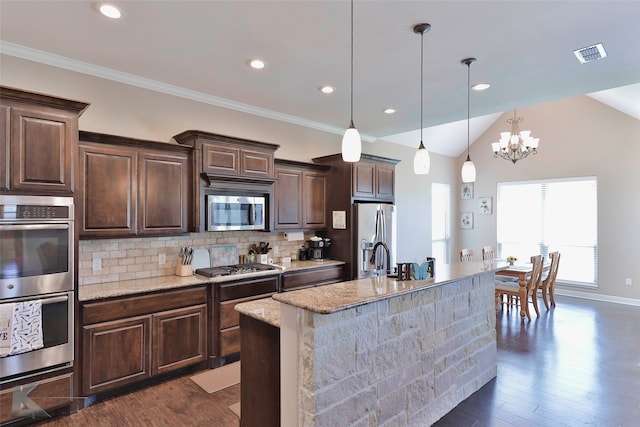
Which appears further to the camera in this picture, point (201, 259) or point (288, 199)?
point (288, 199)

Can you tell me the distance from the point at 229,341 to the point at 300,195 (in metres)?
2.08

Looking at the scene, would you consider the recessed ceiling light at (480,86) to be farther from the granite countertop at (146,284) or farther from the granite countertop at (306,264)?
the granite countertop at (146,284)

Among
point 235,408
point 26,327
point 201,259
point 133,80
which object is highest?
point 133,80

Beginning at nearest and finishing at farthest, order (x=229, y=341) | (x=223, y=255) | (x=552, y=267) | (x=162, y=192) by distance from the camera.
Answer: (x=162, y=192) < (x=229, y=341) < (x=223, y=255) < (x=552, y=267)

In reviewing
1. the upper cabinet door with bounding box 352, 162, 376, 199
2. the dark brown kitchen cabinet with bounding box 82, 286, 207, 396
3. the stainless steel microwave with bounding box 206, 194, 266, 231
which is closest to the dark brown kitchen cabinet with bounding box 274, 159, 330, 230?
the stainless steel microwave with bounding box 206, 194, 266, 231

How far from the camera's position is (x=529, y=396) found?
298 cm

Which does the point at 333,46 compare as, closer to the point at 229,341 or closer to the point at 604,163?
the point at 229,341

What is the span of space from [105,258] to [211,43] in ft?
7.36

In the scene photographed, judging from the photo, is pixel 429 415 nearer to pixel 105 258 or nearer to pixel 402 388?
pixel 402 388

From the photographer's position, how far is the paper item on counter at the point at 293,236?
4863 millimetres

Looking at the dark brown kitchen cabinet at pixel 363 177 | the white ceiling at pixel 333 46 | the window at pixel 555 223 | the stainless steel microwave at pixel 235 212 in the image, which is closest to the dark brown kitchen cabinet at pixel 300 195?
the dark brown kitchen cabinet at pixel 363 177

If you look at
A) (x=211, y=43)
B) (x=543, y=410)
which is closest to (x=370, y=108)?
(x=211, y=43)

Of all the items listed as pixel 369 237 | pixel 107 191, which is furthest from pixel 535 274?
pixel 107 191

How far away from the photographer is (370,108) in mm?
4504
